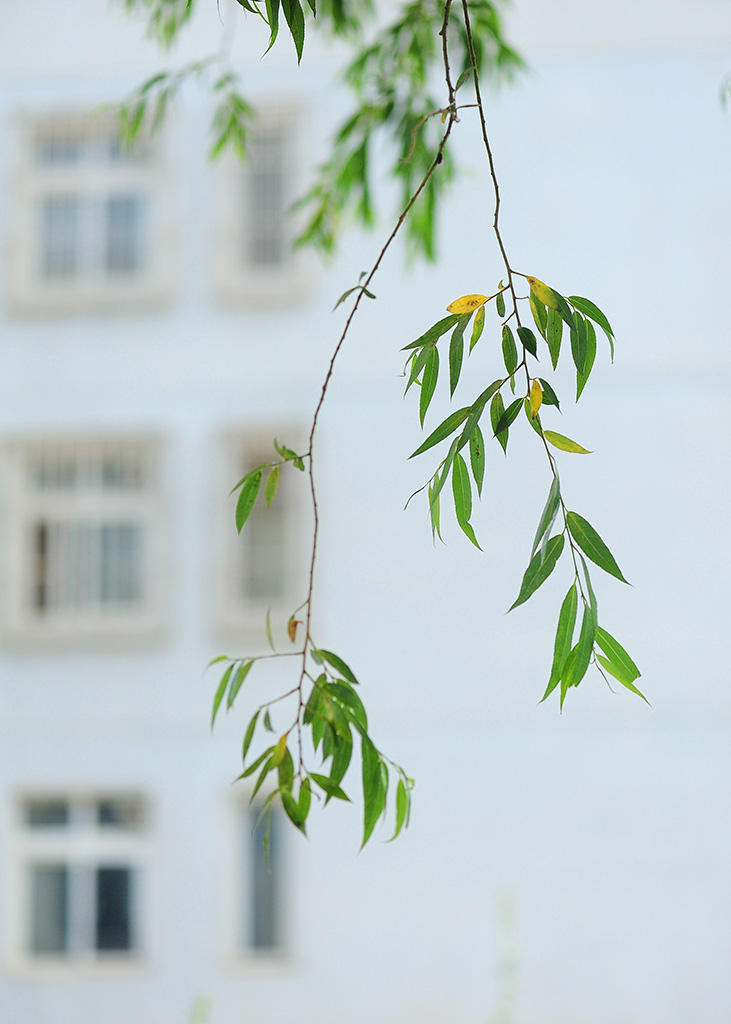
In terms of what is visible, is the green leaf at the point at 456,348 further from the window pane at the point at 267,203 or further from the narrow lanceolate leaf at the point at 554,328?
the window pane at the point at 267,203

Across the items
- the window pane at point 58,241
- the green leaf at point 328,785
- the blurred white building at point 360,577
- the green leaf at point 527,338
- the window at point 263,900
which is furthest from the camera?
the window pane at point 58,241

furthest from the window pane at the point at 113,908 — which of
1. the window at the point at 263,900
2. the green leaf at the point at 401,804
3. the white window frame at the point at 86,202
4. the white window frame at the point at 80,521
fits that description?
the green leaf at the point at 401,804

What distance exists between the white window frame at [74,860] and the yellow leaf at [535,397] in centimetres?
258

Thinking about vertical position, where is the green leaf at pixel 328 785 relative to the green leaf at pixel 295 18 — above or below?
below

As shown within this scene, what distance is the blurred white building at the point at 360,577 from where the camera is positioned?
282 cm

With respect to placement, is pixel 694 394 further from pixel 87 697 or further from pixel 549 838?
pixel 87 697

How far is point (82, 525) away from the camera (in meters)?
2.97

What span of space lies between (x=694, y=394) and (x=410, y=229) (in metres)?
1.47

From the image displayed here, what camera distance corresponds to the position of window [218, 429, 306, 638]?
2883 mm

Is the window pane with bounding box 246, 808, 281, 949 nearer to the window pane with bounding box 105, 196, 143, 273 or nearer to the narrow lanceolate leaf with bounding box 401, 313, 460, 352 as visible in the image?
the window pane with bounding box 105, 196, 143, 273

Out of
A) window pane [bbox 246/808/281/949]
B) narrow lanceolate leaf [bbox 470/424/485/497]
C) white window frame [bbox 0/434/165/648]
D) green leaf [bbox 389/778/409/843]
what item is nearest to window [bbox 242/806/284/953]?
window pane [bbox 246/808/281/949]

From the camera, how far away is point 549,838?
2826 mm

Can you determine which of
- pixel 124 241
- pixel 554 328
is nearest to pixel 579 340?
pixel 554 328

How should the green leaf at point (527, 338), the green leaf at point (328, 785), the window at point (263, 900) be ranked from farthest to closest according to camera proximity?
the window at point (263, 900) → the green leaf at point (328, 785) → the green leaf at point (527, 338)
